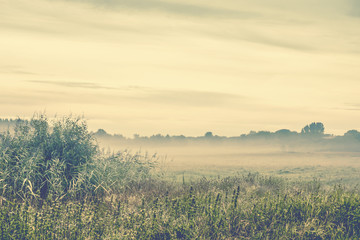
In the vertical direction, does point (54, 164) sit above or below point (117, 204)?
above

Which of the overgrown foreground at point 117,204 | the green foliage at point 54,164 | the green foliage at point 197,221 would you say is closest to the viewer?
the green foliage at point 197,221

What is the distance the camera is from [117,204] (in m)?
9.72

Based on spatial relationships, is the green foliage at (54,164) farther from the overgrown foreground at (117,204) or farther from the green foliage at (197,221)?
the green foliage at (197,221)

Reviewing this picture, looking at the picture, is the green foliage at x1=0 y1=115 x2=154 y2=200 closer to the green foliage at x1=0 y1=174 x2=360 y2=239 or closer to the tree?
the tree

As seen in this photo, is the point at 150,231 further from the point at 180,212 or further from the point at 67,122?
the point at 67,122

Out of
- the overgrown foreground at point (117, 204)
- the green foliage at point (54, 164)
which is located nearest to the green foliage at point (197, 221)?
the overgrown foreground at point (117, 204)

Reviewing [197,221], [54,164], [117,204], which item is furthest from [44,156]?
[197,221]

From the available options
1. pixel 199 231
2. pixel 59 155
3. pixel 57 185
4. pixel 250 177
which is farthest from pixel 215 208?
pixel 250 177

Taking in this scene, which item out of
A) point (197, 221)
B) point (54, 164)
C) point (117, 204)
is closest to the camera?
point (197, 221)

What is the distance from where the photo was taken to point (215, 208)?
8.56 metres

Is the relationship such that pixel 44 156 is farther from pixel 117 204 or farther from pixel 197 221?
pixel 197 221

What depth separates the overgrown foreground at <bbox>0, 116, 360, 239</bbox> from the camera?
788cm

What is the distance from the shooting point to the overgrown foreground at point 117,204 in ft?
25.8

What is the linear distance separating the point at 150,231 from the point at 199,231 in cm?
87
